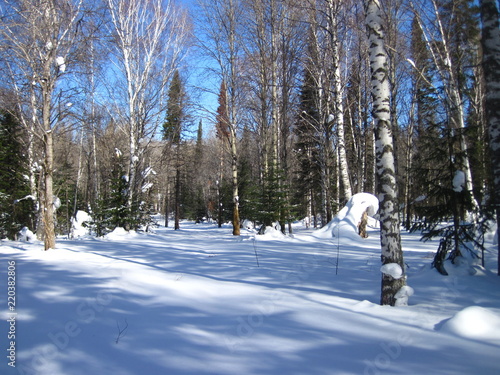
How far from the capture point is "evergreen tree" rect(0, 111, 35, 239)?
48.2 feet

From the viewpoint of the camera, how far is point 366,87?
15625 millimetres

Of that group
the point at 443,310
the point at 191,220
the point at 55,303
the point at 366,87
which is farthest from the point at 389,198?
the point at 191,220

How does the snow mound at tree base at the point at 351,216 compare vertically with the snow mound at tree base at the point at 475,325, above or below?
above

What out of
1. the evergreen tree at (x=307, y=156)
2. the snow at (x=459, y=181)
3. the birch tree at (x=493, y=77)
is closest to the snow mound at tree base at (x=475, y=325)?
the birch tree at (x=493, y=77)

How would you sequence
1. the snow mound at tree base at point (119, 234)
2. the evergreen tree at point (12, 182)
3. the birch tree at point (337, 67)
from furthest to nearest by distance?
the evergreen tree at point (12, 182), the snow mound at tree base at point (119, 234), the birch tree at point (337, 67)

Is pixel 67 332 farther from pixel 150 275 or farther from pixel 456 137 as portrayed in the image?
pixel 456 137

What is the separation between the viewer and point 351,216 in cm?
1036

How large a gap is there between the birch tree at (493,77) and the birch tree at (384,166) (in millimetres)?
2047

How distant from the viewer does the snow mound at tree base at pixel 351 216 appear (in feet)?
33.3

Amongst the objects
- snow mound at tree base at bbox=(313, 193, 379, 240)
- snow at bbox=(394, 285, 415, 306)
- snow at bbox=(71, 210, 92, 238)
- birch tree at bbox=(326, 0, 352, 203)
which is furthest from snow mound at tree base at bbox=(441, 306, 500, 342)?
snow at bbox=(71, 210, 92, 238)

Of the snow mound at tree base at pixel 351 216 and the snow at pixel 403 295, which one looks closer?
the snow at pixel 403 295

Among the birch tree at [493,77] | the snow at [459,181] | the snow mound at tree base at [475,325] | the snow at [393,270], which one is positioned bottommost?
the snow mound at tree base at [475,325]

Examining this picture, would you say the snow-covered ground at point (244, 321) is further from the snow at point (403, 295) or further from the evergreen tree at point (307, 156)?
the evergreen tree at point (307, 156)

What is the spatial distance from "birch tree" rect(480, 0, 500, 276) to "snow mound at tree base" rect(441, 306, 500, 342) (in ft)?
7.79
